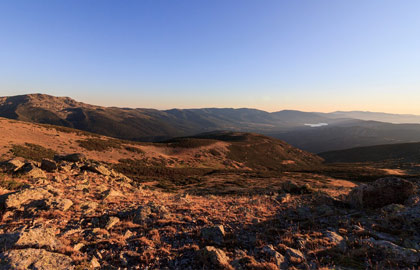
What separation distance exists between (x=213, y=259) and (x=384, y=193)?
516 inches

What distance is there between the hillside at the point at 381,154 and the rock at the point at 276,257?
110 meters

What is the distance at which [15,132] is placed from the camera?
39.8 metres

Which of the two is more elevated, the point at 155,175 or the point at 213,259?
the point at 213,259

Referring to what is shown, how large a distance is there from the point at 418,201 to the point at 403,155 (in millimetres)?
114513

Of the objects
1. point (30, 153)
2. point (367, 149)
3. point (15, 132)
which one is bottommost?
point (367, 149)

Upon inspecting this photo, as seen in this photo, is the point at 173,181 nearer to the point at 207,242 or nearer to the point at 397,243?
the point at 207,242

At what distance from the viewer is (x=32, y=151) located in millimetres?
31141

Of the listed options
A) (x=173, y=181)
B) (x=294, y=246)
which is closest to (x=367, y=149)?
(x=173, y=181)

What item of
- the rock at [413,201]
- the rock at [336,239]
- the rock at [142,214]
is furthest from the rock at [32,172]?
the rock at [413,201]

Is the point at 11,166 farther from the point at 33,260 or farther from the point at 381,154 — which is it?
the point at 381,154

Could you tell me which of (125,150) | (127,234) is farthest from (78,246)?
(125,150)

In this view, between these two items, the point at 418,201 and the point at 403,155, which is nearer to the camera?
the point at 418,201

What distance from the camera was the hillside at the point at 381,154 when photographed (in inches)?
3411

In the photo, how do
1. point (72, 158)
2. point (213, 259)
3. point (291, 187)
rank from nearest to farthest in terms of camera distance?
point (213, 259), point (291, 187), point (72, 158)
